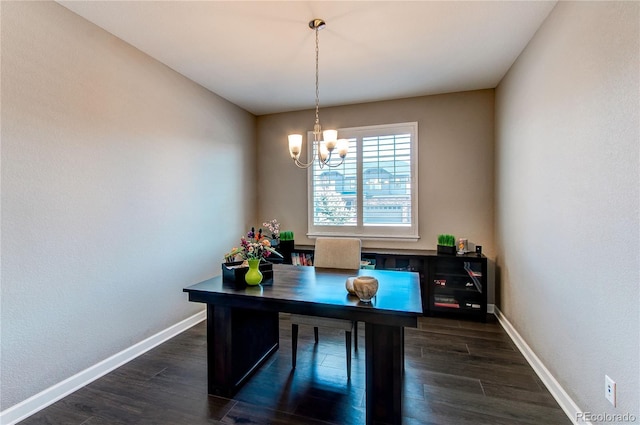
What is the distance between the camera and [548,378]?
2.08m

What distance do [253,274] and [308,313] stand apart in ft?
1.79

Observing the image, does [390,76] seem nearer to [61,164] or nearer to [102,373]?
[61,164]

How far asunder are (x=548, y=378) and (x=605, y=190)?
4.68 feet

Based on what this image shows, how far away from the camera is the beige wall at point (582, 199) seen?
4.45 ft

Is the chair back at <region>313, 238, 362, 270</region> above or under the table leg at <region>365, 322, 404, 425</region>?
above

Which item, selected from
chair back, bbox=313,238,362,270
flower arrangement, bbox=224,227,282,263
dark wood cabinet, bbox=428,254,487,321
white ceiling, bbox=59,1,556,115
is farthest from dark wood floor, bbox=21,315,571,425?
white ceiling, bbox=59,1,556,115

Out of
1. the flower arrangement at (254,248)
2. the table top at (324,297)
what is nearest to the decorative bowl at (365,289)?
the table top at (324,297)

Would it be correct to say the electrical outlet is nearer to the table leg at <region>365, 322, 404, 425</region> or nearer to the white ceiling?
the table leg at <region>365, 322, 404, 425</region>

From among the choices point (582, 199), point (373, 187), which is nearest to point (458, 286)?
point (373, 187)

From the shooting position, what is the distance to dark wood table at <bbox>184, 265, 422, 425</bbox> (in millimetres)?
1676

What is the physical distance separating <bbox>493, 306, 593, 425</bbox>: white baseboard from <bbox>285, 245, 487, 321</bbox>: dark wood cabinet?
438 mm

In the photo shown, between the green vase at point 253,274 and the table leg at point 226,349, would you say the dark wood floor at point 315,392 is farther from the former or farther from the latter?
the green vase at point 253,274

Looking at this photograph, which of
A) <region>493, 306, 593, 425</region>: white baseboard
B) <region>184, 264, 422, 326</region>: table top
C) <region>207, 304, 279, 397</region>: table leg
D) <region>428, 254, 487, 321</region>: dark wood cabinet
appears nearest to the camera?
<region>184, 264, 422, 326</region>: table top

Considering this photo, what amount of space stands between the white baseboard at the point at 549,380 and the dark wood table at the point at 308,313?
3.31 ft
